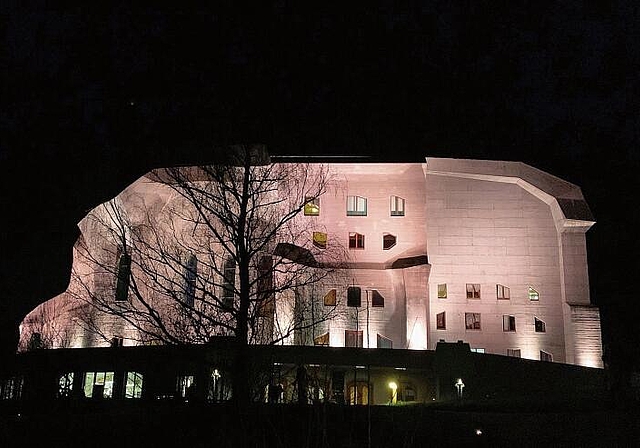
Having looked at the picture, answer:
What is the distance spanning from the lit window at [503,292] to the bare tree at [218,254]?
30.6ft

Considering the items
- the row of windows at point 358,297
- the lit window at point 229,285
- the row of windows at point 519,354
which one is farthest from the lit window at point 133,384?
the row of windows at point 519,354

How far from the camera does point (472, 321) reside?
37375 millimetres

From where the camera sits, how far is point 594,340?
35594 millimetres

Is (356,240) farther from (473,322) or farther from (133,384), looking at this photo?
(133,384)

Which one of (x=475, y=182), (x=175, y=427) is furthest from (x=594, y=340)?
(x=175, y=427)

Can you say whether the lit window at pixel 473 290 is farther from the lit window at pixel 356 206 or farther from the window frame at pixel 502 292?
the lit window at pixel 356 206

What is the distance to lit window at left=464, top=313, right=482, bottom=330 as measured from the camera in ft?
122

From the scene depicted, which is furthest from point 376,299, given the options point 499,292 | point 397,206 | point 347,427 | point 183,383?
point 347,427

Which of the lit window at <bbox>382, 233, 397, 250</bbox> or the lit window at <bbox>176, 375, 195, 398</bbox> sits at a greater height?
the lit window at <bbox>382, 233, 397, 250</bbox>

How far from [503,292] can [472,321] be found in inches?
93.8

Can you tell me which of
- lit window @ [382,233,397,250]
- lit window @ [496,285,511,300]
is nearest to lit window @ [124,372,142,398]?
lit window @ [382,233,397,250]

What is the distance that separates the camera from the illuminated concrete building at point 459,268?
3659 centimetres

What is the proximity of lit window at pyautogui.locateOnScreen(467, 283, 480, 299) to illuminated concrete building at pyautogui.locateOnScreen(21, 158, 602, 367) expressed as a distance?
56mm

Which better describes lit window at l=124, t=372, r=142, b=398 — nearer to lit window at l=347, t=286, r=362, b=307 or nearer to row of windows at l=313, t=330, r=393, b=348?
row of windows at l=313, t=330, r=393, b=348
